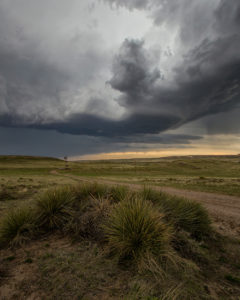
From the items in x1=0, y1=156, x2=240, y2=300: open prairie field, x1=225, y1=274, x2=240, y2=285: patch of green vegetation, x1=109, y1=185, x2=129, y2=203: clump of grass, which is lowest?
x1=225, y1=274, x2=240, y2=285: patch of green vegetation

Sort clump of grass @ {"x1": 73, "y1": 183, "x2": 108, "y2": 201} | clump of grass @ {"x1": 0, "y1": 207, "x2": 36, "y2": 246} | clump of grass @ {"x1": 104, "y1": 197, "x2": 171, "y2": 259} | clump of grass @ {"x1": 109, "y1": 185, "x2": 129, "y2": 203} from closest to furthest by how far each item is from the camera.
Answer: clump of grass @ {"x1": 104, "y1": 197, "x2": 171, "y2": 259}
clump of grass @ {"x1": 0, "y1": 207, "x2": 36, "y2": 246}
clump of grass @ {"x1": 109, "y1": 185, "x2": 129, "y2": 203}
clump of grass @ {"x1": 73, "y1": 183, "x2": 108, "y2": 201}

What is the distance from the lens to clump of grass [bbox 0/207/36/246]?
4.88 meters

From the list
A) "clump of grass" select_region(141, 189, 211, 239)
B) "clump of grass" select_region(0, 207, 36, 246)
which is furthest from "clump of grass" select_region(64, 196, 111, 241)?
"clump of grass" select_region(141, 189, 211, 239)

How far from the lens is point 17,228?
518cm

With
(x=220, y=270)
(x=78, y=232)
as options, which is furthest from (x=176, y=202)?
(x=78, y=232)

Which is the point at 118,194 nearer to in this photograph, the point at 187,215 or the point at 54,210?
the point at 54,210

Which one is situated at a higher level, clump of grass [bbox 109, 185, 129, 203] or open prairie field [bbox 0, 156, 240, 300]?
clump of grass [bbox 109, 185, 129, 203]

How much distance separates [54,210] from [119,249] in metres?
3.00

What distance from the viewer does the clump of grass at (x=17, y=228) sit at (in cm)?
488

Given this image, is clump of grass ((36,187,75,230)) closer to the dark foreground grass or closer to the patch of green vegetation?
the dark foreground grass

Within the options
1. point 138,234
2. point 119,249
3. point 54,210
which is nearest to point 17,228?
point 54,210

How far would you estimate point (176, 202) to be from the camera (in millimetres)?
6484

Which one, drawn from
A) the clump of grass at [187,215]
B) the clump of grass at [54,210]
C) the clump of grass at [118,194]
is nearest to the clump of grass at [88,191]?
the clump of grass at [118,194]

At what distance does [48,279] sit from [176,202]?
4.76m
